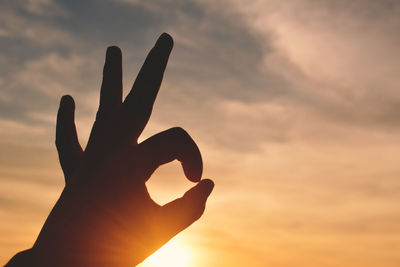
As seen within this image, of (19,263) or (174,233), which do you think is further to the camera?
(174,233)

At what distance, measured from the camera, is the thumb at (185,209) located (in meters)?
3.42

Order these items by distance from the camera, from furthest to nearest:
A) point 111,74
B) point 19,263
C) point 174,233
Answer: point 111,74
point 174,233
point 19,263

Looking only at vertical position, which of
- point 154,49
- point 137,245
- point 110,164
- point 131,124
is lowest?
point 137,245

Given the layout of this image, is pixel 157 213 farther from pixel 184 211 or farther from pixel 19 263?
pixel 19 263

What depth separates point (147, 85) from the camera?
3.32 meters

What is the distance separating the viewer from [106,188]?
3.34 m

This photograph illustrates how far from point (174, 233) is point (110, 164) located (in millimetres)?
670

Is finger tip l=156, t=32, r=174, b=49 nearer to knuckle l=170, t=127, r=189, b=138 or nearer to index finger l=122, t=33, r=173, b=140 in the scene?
index finger l=122, t=33, r=173, b=140

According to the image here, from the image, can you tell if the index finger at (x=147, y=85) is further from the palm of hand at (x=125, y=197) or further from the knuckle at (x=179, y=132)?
the knuckle at (x=179, y=132)

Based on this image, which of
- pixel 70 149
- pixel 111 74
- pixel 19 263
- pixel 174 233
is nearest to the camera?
pixel 19 263

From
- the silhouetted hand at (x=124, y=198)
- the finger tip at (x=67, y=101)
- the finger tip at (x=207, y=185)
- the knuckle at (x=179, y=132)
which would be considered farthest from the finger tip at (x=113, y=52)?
the finger tip at (x=207, y=185)

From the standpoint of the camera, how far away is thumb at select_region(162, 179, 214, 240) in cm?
342

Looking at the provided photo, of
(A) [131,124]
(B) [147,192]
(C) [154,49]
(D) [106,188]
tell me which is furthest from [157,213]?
(C) [154,49]

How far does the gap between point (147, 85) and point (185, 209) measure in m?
0.92
